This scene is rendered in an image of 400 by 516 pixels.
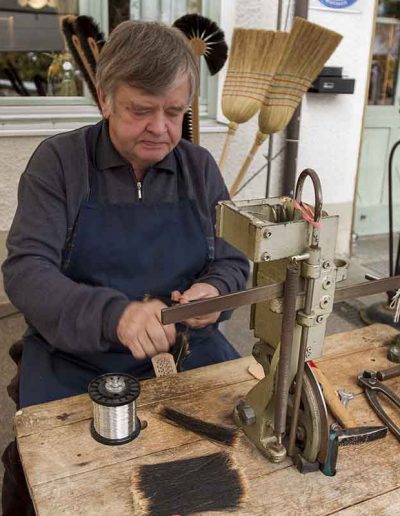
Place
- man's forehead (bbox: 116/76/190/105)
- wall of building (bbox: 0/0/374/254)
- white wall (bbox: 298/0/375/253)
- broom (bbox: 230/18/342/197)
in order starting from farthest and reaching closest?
1. white wall (bbox: 298/0/375/253)
2. wall of building (bbox: 0/0/374/254)
3. broom (bbox: 230/18/342/197)
4. man's forehead (bbox: 116/76/190/105)

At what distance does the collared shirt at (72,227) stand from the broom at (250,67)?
0.89 m

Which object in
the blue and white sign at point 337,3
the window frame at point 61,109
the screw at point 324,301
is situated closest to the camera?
the screw at point 324,301

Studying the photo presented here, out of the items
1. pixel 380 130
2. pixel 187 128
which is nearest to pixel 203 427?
pixel 187 128

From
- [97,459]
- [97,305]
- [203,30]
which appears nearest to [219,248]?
[97,305]

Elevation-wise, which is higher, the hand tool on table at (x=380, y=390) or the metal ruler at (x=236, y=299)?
the metal ruler at (x=236, y=299)

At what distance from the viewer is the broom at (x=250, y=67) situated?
7.95 ft

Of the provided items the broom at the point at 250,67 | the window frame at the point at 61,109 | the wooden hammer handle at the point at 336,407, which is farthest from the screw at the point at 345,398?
the window frame at the point at 61,109

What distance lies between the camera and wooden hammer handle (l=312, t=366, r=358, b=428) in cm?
124

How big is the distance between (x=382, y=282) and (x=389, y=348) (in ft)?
1.59

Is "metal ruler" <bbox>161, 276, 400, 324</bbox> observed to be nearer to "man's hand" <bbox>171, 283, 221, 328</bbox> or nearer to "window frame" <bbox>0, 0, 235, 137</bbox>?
"man's hand" <bbox>171, 283, 221, 328</bbox>

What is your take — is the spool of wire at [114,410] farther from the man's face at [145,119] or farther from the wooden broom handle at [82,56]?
the wooden broom handle at [82,56]

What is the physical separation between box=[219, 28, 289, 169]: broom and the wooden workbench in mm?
1524

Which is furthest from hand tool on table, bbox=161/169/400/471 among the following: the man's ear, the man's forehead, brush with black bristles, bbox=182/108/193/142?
brush with black bristles, bbox=182/108/193/142

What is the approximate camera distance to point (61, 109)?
3.43 meters
